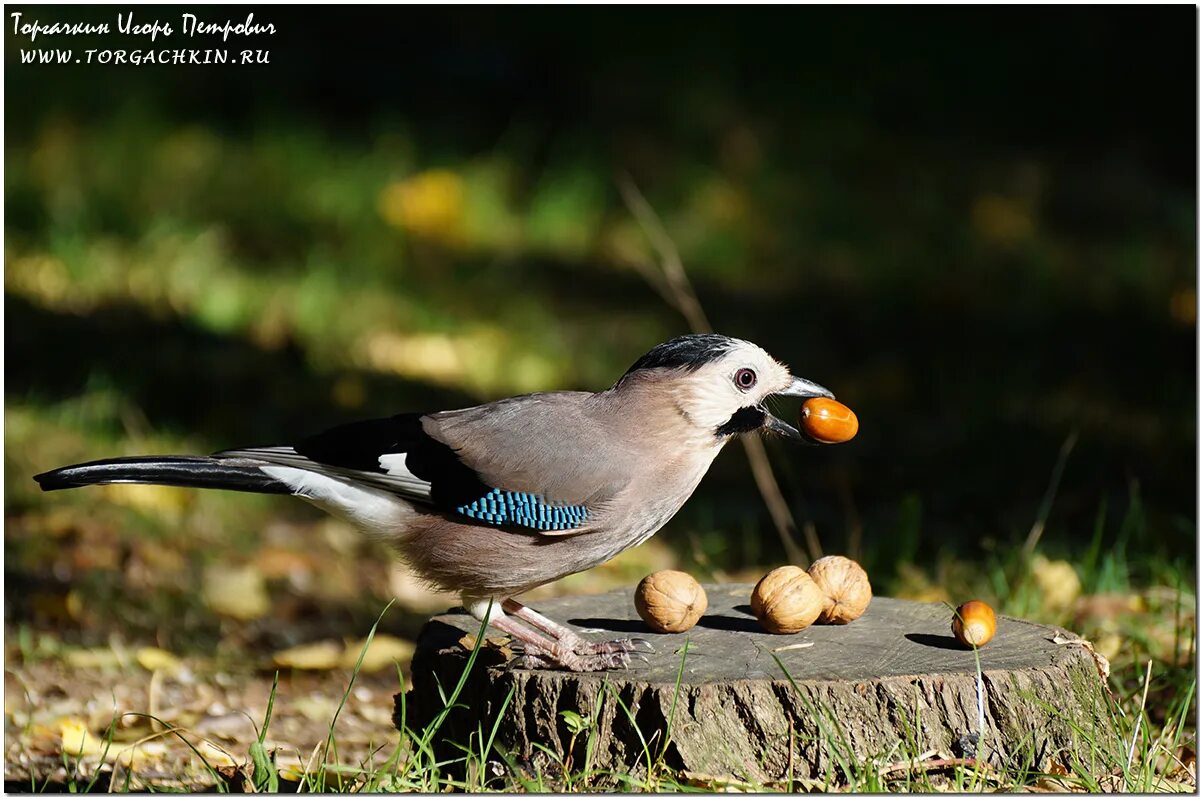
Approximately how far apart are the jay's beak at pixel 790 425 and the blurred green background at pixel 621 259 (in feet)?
3.62

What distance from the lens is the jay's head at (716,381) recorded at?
11.9ft

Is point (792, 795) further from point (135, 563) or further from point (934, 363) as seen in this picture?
point (934, 363)

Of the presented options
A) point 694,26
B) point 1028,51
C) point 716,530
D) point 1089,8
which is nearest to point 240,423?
point 716,530

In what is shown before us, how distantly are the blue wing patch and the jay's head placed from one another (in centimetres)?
38

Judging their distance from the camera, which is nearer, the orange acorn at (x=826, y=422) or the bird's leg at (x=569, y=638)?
the bird's leg at (x=569, y=638)

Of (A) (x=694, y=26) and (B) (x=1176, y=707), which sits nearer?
(B) (x=1176, y=707)

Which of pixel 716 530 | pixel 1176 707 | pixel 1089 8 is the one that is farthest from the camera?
pixel 1089 8

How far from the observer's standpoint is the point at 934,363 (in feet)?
25.0

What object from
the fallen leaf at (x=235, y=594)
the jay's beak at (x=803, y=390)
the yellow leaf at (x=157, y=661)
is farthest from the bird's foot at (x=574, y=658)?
the fallen leaf at (x=235, y=594)

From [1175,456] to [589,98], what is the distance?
452 cm

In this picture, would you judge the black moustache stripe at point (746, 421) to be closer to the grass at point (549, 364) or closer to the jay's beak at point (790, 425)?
the jay's beak at point (790, 425)

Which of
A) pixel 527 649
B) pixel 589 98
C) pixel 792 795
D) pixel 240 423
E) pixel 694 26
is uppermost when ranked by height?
pixel 694 26

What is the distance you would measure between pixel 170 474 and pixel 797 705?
1561 mm

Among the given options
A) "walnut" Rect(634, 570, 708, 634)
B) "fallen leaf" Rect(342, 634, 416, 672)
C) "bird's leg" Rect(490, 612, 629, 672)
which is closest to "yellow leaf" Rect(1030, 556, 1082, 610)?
"walnut" Rect(634, 570, 708, 634)
